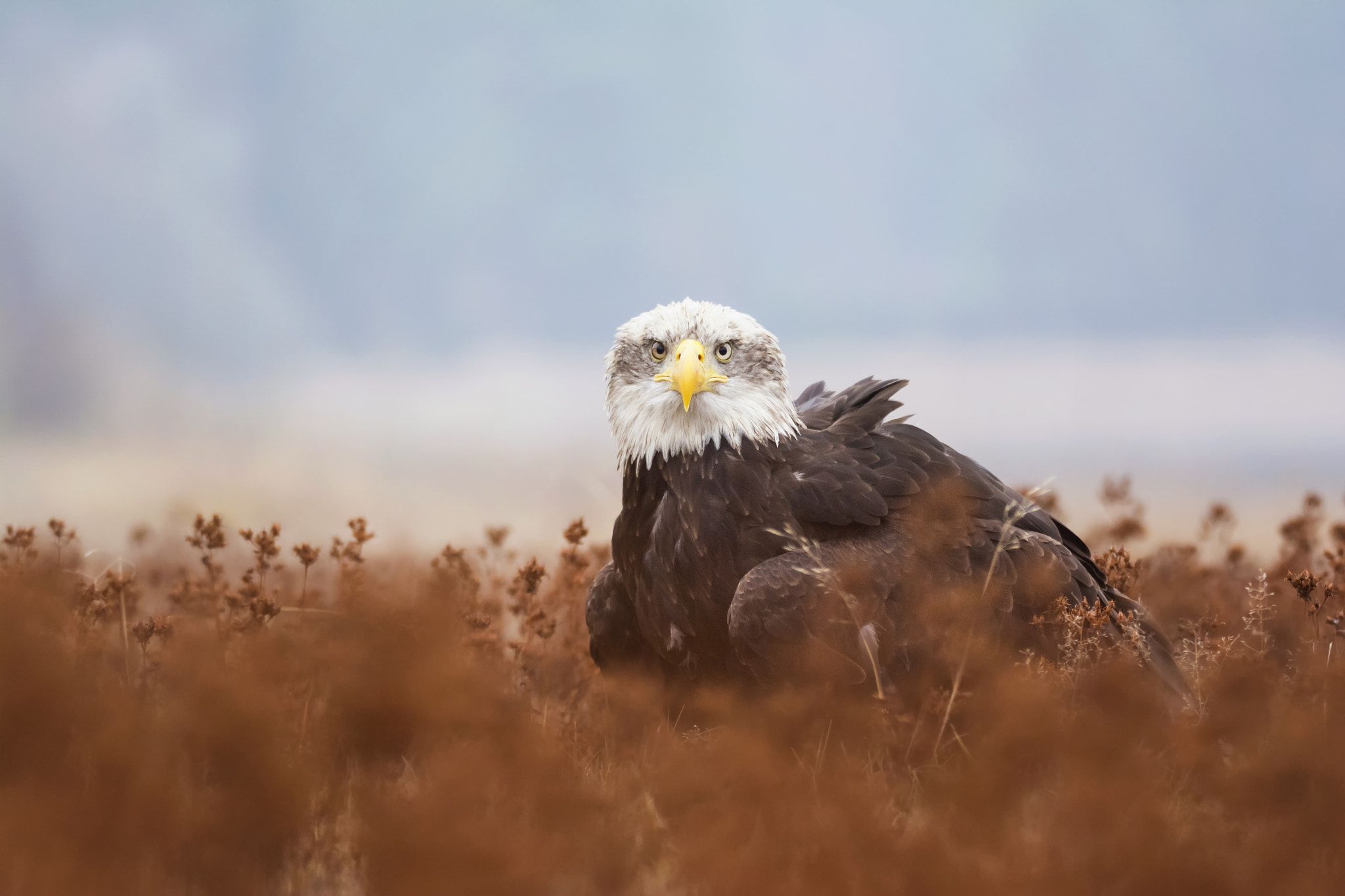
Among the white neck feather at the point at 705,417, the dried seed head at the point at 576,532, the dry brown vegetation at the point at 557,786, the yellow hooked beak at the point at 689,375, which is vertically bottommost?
the dry brown vegetation at the point at 557,786

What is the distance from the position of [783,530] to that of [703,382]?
96cm

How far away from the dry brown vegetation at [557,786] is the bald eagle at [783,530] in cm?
110

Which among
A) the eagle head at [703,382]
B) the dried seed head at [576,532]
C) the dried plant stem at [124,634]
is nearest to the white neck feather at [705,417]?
the eagle head at [703,382]

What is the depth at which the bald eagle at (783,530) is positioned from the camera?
5434 millimetres

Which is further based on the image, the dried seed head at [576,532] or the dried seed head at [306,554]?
the dried seed head at [576,532]

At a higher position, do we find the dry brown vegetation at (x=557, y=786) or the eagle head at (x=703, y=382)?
the eagle head at (x=703, y=382)

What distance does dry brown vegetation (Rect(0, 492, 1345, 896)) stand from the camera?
2.74 m

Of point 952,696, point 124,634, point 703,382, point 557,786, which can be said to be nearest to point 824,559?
point 703,382

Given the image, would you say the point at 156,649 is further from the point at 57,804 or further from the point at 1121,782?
the point at 1121,782

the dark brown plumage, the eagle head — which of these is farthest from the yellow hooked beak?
the dark brown plumage

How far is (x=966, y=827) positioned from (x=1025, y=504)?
12.4ft

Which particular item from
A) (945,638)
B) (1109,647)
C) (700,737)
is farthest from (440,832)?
(1109,647)

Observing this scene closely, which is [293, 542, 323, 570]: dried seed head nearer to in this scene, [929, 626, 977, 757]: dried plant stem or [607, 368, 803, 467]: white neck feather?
[607, 368, 803, 467]: white neck feather

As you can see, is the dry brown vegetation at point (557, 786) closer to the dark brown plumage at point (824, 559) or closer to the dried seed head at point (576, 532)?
the dark brown plumage at point (824, 559)
